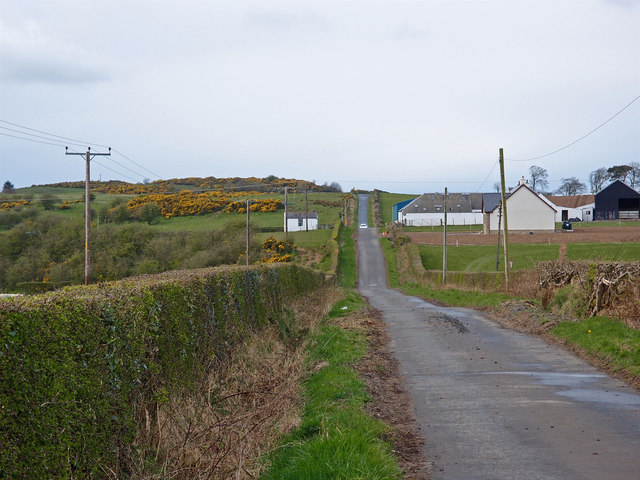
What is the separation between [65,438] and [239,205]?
8696 centimetres

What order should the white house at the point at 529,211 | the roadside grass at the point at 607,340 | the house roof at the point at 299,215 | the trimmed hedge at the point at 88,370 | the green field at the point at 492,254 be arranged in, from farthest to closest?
the house roof at the point at 299,215
the white house at the point at 529,211
the green field at the point at 492,254
the roadside grass at the point at 607,340
the trimmed hedge at the point at 88,370

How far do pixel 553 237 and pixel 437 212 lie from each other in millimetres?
34325

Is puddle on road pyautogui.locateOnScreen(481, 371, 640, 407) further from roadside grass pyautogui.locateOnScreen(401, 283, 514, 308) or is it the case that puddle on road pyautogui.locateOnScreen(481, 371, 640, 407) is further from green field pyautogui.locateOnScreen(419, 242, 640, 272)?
green field pyautogui.locateOnScreen(419, 242, 640, 272)

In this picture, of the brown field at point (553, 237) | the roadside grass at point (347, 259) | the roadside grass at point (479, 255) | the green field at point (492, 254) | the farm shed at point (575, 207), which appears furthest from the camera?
the farm shed at point (575, 207)

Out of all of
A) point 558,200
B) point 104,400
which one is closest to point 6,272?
point 104,400

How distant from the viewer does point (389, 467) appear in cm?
639

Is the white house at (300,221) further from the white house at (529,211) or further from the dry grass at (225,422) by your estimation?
the dry grass at (225,422)

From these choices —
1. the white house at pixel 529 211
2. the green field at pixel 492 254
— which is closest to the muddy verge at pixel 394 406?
the green field at pixel 492 254

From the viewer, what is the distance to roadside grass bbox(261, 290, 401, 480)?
622 cm

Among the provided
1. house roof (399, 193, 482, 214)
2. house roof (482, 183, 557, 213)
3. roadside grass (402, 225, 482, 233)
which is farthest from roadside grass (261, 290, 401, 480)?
house roof (399, 193, 482, 214)

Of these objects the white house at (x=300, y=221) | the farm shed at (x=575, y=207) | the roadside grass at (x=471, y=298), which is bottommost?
the roadside grass at (x=471, y=298)

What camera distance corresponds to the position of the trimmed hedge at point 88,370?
4566 mm

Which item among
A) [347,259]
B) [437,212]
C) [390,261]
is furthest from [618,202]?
[347,259]

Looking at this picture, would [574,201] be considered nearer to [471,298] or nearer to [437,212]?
[437,212]
